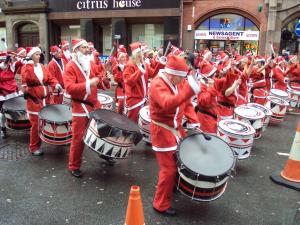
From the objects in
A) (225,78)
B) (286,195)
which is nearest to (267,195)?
(286,195)

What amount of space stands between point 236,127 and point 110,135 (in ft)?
6.66

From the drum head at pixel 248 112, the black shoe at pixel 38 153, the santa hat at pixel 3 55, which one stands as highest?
the santa hat at pixel 3 55

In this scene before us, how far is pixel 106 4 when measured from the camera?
22719 mm

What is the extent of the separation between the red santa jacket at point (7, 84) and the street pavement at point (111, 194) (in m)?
1.14

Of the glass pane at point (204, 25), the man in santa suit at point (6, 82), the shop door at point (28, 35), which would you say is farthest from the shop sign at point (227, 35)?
the man in santa suit at point (6, 82)

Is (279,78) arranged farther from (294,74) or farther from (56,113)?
(56,113)

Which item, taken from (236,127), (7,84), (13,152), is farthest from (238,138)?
(7,84)

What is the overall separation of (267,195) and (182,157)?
165cm

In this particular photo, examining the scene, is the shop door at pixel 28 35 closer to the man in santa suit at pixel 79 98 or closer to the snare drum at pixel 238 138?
the man in santa suit at pixel 79 98

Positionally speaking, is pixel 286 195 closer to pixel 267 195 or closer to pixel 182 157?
pixel 267 195

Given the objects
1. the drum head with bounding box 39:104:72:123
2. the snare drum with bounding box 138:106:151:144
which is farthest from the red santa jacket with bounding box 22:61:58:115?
the snare drum with bounding box 138:106:151:144

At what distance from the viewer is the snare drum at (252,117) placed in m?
5.73

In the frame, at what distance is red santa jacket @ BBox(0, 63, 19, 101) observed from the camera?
6.49 metres

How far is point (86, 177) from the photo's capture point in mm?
4812
